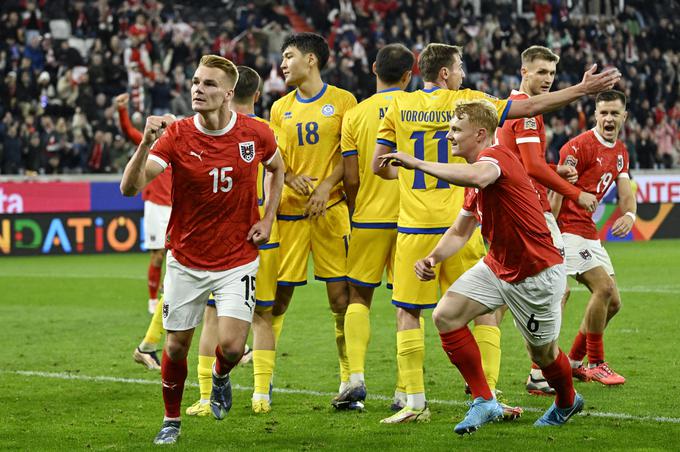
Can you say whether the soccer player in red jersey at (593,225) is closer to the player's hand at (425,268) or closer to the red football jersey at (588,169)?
the red football jersey at (588,169)

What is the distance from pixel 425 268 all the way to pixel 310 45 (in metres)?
2.19

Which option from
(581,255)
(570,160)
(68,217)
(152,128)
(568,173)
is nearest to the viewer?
(152,128)

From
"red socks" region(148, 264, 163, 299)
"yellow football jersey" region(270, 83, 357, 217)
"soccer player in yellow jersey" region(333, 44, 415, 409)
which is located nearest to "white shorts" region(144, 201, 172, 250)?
"red socks" region(148, 264, 163, 299)

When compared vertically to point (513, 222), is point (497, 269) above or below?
below

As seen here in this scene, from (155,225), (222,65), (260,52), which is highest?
(260,52)

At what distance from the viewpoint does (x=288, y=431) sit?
21.8 feet

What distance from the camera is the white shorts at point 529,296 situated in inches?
249

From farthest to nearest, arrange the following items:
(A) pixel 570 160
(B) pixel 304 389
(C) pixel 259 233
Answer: (A) pixel 570 160 → (B) pixel 304 389 → (C) pixel 259 233

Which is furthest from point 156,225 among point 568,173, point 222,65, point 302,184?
point 222,65

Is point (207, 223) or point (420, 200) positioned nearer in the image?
point (207, 223)

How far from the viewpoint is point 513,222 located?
6.29 metres

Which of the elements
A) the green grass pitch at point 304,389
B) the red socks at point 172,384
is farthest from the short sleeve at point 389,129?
the red socks at point 172,384

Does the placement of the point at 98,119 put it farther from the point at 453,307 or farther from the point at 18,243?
the point at 453,307

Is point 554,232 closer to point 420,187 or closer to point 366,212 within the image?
point 420,187
